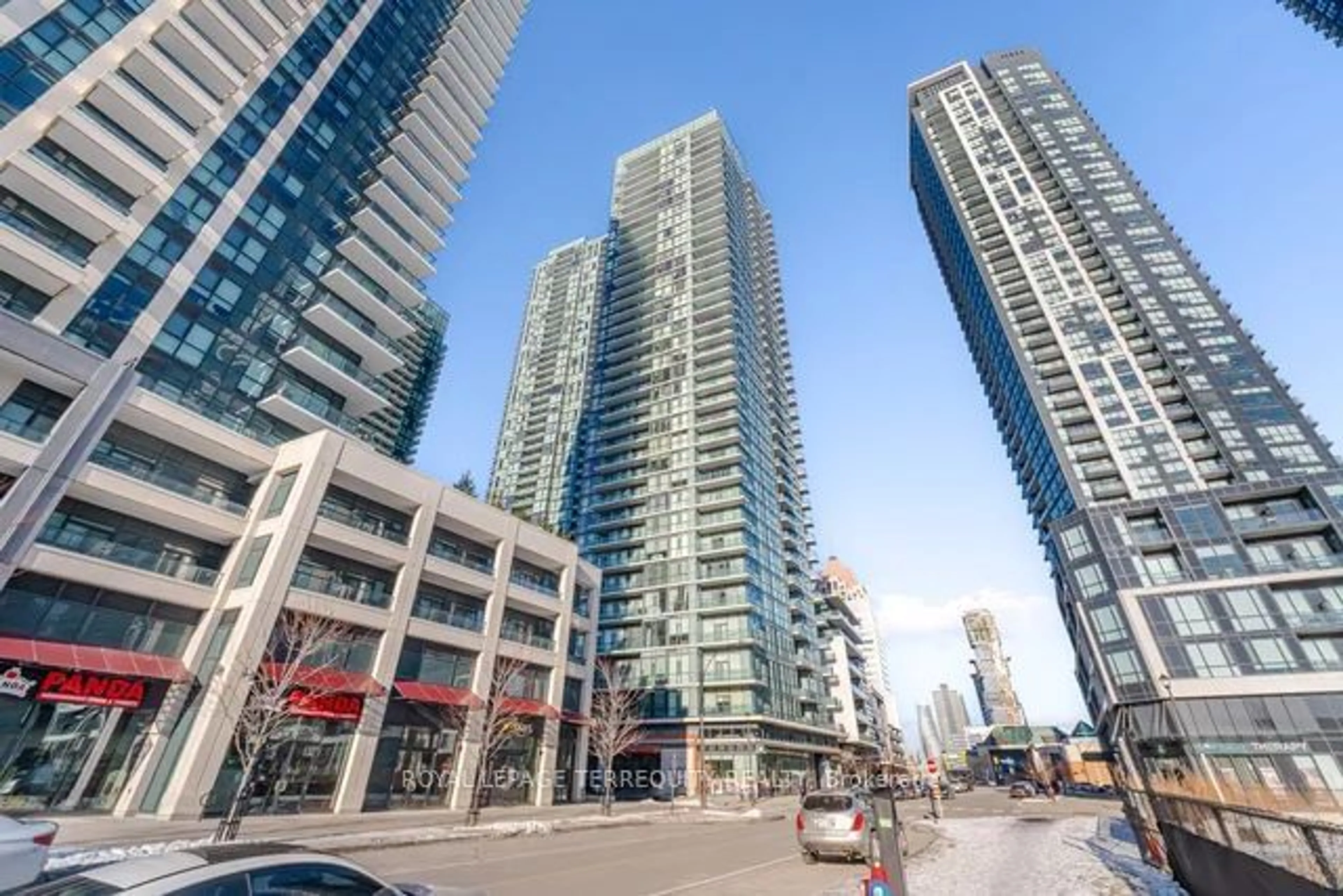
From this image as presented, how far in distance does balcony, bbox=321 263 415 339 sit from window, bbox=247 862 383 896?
4025 cm

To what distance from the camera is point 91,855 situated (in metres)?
10.3

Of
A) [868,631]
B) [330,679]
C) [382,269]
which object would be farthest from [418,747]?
[868,631]

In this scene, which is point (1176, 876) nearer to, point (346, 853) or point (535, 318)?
point (346, 853)

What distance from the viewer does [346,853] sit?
13320 millimetres

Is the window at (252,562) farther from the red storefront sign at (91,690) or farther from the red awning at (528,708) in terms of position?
the red awning at (528,708)

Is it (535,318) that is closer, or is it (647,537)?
(647,537)

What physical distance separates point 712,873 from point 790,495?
196 feet

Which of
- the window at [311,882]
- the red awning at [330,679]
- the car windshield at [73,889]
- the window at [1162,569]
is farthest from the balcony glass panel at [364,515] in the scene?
the window at [1162,569]

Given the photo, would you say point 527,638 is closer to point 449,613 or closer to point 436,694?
point 449,613

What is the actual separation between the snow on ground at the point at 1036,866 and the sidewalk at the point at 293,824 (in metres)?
14.0

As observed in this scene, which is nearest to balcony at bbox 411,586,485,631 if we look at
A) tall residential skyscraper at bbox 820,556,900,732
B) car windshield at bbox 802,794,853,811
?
car windshield at bbox 802,794,853,811

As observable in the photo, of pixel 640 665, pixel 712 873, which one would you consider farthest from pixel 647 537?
pixel 712 873

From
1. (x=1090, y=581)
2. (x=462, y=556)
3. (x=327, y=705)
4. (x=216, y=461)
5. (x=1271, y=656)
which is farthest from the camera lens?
(x=1090, y=581)

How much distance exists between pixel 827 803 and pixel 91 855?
15050 mm
